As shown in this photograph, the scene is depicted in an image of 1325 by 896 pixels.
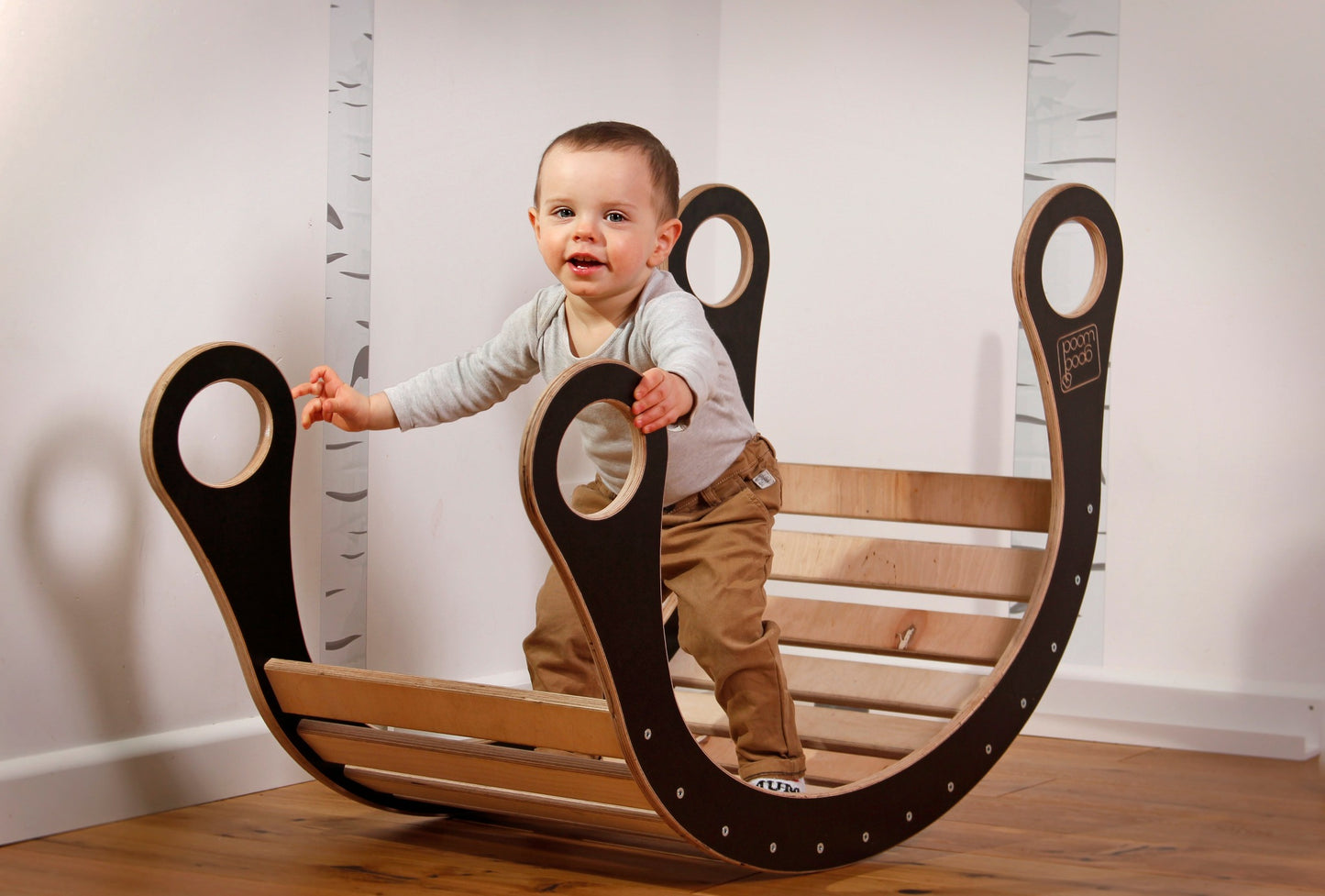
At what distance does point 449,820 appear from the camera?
145 centimetres

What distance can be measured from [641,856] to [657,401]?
1.70 ft

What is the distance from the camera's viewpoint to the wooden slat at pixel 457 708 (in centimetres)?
111

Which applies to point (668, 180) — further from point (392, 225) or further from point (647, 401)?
point (392, 225)

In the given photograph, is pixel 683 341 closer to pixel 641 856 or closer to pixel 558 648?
pixel 558 648

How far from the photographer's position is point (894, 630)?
162 cm

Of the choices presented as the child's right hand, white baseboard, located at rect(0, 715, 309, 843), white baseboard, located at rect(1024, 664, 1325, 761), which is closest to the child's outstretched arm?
the child's right hand

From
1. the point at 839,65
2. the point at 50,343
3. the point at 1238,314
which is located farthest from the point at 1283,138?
the point at 50,343

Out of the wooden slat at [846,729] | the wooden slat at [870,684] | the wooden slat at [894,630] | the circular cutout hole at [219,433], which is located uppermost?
the circular cutout hole at [219,433]

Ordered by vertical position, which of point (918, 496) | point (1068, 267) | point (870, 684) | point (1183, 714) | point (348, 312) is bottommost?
point (1183, 714)

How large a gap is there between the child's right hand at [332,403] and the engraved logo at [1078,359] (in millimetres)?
781

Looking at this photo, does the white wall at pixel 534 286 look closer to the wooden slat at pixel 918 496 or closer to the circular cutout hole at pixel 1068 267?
the circular cutout hole at pixel 1068 267

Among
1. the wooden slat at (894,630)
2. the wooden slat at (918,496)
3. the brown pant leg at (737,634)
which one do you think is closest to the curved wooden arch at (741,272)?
the wooden slat at (918,496)

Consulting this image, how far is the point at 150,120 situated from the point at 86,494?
0.42m

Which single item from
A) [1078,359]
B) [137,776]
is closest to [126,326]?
[137,776]
